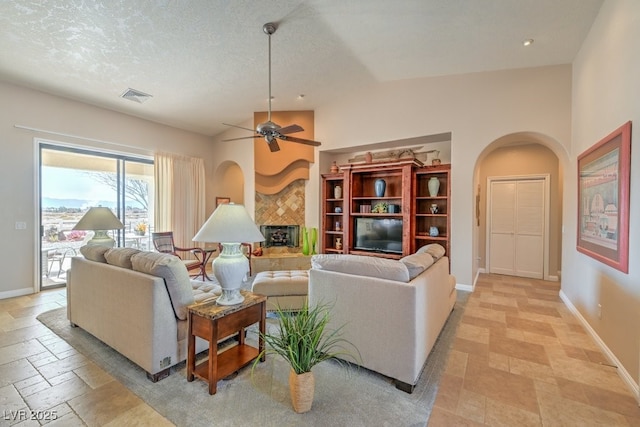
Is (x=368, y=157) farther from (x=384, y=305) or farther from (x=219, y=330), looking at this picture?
(x=219, y=330)

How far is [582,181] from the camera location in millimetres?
3232

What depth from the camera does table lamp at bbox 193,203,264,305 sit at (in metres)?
2.08

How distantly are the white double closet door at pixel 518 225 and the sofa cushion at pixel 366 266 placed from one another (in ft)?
15.1

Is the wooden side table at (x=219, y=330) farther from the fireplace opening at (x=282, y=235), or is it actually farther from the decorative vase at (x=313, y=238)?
the fireplace opening at (x=282, y=235)

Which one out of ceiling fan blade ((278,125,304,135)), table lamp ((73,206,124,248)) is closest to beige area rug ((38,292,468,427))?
table lamp ((73,206,124,248))

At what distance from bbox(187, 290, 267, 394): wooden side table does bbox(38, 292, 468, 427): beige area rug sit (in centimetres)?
8

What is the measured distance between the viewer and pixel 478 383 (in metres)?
2.11

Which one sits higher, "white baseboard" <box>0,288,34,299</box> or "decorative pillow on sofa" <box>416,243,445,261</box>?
"decorative pillow on sofa" <box>416,243,445,261</box>

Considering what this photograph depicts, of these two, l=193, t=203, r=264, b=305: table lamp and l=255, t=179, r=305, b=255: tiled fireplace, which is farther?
l=255, t=179, r=305, b=255: tiled fireplace

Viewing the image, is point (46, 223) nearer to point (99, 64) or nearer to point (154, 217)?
point (154, 217)

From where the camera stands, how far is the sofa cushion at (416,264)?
212 cm

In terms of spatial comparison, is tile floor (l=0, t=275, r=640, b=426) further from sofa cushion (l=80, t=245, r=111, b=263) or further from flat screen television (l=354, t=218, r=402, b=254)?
flat screen television (l=354, t=218, r=402, b=254)

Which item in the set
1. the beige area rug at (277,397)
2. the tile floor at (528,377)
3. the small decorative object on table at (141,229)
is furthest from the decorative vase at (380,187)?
the small decorative object on table at (141,229)

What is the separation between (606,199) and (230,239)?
338 centimetres
